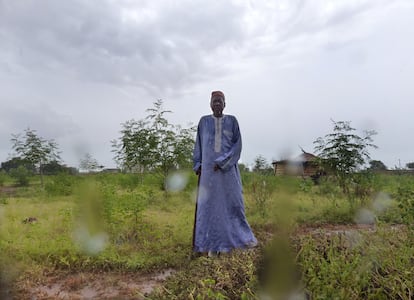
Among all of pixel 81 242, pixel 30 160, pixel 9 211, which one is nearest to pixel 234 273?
pixel 81 242

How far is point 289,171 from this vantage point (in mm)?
707

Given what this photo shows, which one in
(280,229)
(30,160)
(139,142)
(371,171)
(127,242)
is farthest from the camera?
(30,160)

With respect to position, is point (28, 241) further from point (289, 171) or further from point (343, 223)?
point (343, 223)

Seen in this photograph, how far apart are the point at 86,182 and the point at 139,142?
6425 millimetres

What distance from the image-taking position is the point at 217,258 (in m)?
2.45

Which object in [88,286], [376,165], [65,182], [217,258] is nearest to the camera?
[217,258]

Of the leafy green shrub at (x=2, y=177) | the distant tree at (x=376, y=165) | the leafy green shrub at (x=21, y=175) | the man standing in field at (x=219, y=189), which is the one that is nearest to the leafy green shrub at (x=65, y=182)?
the man standing in field at (x=219, y=189)

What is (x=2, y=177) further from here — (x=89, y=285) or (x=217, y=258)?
(x=217, y=258)

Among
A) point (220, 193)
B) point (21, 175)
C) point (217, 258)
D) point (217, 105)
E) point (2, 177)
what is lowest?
point (217, 258)

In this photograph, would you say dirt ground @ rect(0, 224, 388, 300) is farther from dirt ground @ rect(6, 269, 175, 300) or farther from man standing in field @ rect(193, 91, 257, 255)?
man standing in field @ rect(193, 91, 257, 255)

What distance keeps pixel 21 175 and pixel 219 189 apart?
478 inches

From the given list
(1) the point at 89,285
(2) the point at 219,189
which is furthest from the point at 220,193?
(1) the point at 89,285

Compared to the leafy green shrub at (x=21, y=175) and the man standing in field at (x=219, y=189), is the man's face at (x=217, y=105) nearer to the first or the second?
the man standing in field at (x=219, y=189)

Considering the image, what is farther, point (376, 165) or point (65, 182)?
point (376, 165)
